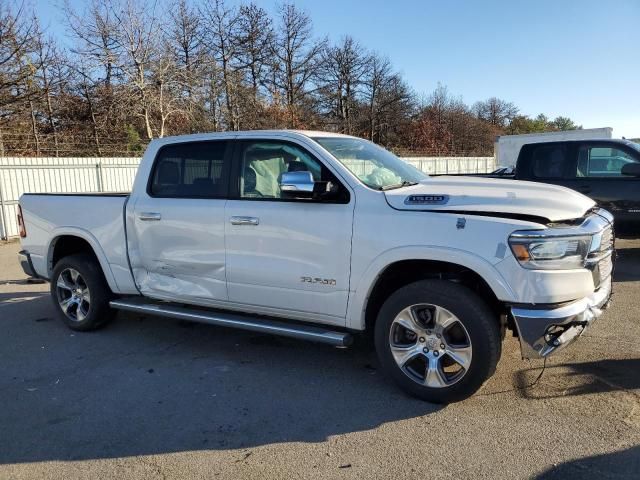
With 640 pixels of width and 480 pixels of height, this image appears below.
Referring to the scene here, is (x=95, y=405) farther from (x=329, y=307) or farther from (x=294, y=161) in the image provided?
(x=294, y=161)

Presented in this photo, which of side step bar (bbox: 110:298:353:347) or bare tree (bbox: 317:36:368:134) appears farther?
bare tree (bbox: 317:36:368:134)

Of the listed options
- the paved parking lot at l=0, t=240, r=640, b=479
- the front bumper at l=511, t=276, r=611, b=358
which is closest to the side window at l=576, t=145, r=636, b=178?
the paved parking lot at l=0, t=240, r=640, b=479

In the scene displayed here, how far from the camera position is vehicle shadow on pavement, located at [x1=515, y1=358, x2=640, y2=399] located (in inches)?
153

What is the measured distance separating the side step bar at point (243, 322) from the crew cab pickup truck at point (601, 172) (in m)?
5.00

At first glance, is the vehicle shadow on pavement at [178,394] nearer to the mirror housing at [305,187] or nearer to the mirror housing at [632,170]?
the mirror housing at [305,187]

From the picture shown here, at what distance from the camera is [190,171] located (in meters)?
5.01

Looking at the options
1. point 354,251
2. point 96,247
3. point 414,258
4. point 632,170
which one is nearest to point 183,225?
point 96,247

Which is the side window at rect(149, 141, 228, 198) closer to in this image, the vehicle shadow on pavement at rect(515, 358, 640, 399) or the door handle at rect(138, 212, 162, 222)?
the door handle at rect(138, 212, 162, 222)

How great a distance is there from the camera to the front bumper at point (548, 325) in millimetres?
3355

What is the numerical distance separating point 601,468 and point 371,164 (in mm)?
2758

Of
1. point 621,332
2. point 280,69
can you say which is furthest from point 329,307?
point 280,69

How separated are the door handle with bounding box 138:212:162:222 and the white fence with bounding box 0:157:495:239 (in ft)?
29.3

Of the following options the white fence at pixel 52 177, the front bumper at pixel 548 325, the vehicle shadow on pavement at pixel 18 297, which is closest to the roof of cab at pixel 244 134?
the front bumper at pixel 548 325

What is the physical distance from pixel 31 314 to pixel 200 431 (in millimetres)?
4102
